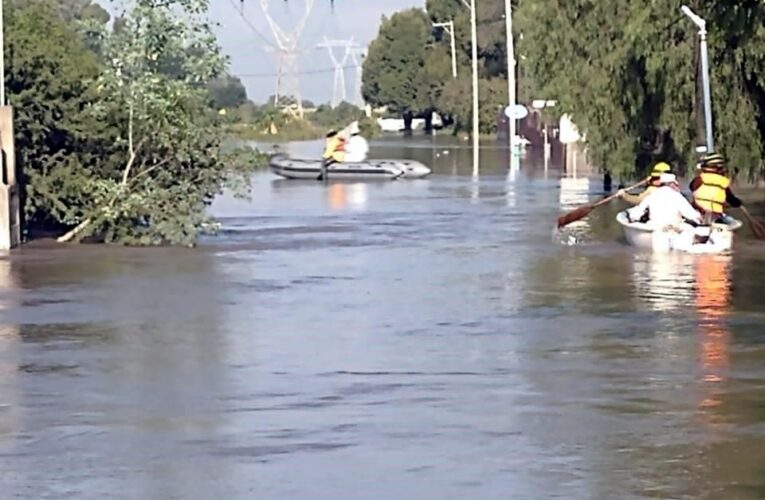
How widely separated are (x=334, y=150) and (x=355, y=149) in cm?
433

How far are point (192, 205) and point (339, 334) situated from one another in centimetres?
1198

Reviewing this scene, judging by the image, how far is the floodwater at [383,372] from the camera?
459 inches

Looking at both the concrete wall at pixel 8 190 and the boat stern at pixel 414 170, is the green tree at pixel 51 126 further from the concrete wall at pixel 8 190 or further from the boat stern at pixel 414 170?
the boat stern at pixel 414 170

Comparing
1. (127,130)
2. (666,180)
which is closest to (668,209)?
(666,180)

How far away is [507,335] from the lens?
18.8 metres

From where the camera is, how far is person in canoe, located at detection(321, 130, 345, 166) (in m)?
57.0

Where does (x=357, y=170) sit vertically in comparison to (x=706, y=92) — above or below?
below

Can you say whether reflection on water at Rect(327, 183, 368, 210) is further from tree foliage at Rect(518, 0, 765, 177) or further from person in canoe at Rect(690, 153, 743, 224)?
person in canoe at Rect(690, 153, 743, 224)

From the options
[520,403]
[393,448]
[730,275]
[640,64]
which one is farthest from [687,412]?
[640,64]

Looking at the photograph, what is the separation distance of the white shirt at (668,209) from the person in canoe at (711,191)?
0.21 metres

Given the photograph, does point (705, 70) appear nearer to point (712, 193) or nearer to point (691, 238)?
point (712, 193)

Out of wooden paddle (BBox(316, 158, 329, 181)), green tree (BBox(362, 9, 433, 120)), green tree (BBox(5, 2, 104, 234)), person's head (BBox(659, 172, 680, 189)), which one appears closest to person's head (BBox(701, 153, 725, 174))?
person's head (BBox(659, 172, 680, 189))

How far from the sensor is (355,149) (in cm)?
6144

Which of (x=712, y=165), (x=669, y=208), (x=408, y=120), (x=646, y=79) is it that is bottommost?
(x=669, y=208)
